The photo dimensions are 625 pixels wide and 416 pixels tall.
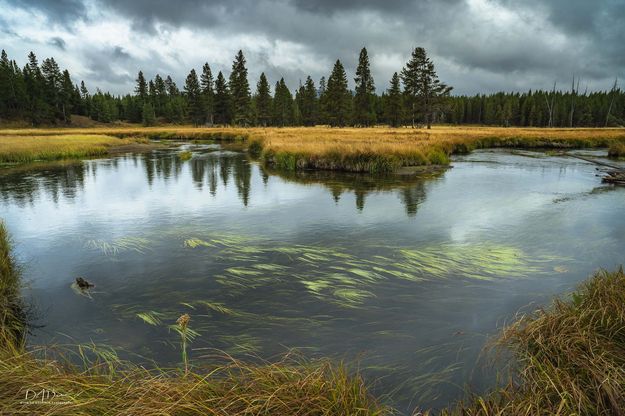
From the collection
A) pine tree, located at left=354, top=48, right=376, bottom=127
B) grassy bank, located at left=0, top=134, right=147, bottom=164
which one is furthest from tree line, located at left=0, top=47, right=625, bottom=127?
grassy bank, located at left=0, top=134, right=147, bottom=164

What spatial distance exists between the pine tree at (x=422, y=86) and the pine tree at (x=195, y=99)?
52127mm

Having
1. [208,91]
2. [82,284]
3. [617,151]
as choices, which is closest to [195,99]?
[208,91]

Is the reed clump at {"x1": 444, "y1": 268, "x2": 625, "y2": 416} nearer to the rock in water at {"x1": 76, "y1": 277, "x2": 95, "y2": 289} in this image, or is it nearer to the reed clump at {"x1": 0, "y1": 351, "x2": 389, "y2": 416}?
the reed clump at {"x1": 0, "y1": 351, "x2": 389, "y2": 416}

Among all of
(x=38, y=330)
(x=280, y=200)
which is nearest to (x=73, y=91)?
(x=280, y=200)

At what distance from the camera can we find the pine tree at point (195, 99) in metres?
93.0

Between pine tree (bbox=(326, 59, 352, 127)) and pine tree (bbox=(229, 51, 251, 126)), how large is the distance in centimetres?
2075

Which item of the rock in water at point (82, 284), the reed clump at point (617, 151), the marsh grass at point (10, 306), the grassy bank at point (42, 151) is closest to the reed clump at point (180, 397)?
the marsh grass at point (10, 306)

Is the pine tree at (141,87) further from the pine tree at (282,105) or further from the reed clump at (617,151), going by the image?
the reed clump at (617,151)

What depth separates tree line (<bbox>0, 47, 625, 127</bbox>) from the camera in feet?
251

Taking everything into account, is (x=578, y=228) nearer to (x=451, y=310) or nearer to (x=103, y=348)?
(x=451, y=310)

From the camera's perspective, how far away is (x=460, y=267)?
8.62 metres

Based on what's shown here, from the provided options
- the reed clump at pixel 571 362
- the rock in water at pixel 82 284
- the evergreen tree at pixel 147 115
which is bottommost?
the rock in water at pixel 82 284

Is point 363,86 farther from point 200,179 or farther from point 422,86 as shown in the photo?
point 200,179

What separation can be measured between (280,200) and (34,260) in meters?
9.06
